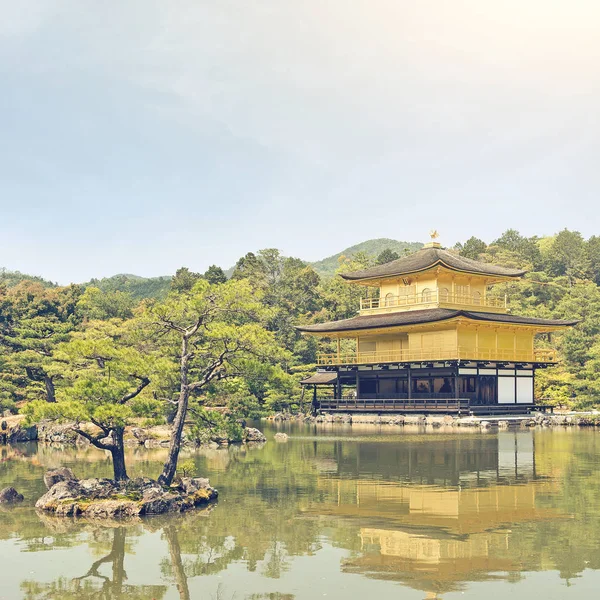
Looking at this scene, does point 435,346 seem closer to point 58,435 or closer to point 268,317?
point 58,435

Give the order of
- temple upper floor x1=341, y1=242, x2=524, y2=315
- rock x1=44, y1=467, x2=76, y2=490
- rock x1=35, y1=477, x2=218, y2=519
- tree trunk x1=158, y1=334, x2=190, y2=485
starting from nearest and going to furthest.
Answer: rock x1=35, y1=477, x2=218, y2=519, tree trunk x1=158, y1=334, x2=190, y2=485, rock x1=44, y1=467, x2=76, y2=490, temple upper floor x1=341, y1=242, x2=524, y2=315

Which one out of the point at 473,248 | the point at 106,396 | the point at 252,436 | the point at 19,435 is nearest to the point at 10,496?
the point at 106,396

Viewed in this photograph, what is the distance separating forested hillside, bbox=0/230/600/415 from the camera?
22.0 meters

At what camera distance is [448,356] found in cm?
5112

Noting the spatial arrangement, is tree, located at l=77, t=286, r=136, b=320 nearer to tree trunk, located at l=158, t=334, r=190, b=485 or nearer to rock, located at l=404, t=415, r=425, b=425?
rock, located at l=404, t=415, r=425, b=425

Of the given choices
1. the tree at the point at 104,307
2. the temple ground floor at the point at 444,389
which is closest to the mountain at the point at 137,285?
the tree at the point at 104,307

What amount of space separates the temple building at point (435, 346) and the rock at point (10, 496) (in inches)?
1240

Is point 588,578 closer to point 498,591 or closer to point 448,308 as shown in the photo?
point 498,591

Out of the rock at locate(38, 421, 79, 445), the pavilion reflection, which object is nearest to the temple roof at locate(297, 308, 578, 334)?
the pavilion reflection

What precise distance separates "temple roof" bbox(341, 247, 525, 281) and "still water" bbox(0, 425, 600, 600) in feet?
97.5

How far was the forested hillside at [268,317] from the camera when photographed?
21984 mm

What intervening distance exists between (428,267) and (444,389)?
324 inches

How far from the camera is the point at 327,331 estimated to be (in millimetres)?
58281

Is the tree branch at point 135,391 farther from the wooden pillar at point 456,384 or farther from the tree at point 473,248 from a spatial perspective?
the tree at point 473,248
